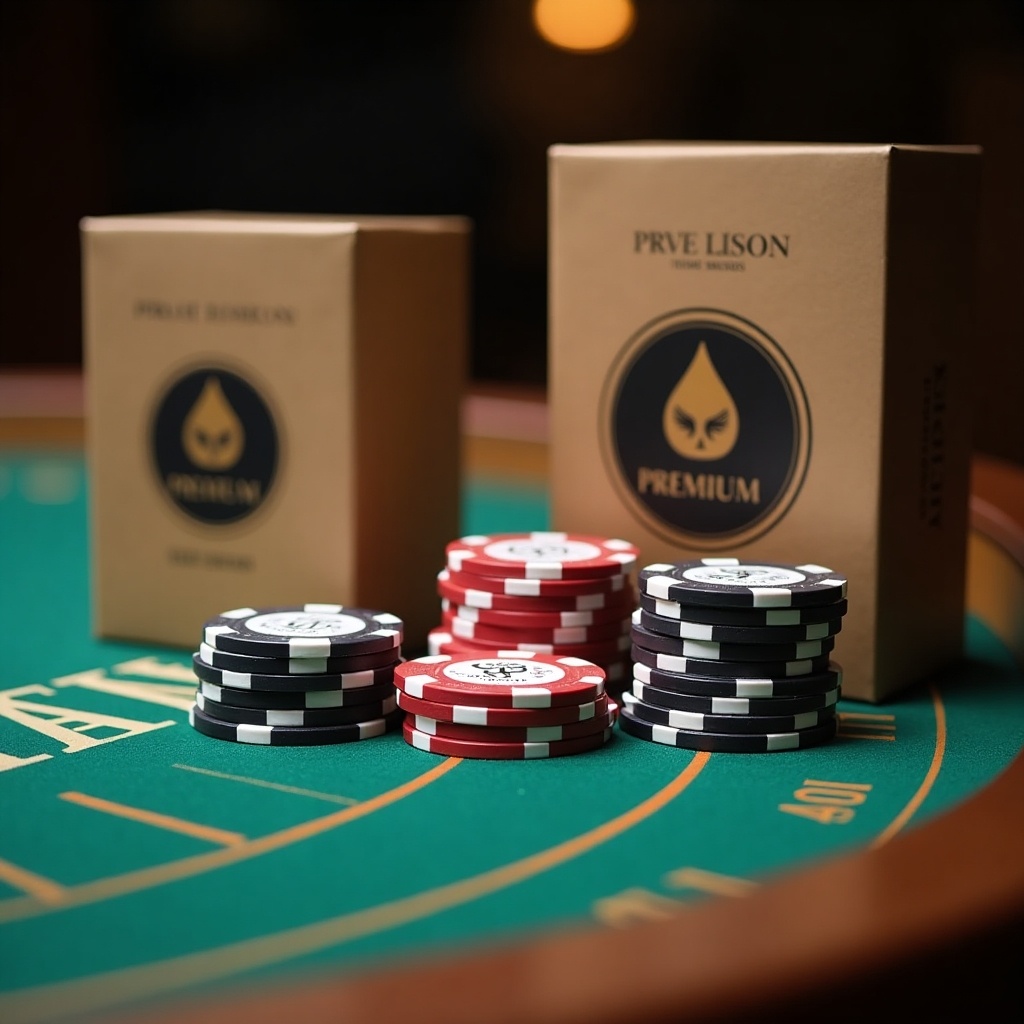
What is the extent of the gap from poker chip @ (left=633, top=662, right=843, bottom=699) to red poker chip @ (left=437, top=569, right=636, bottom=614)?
0.20 meters

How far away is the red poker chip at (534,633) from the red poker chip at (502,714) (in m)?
0.25

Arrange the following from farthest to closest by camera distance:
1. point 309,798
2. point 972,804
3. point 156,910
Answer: point 309,798
point 972,804
point 156,910

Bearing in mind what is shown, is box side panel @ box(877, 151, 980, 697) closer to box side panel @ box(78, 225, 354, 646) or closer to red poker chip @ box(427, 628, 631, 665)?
red poker chip @ box(427, 628, 631, 665)

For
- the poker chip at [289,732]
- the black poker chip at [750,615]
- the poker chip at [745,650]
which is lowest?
the poker chip at [289,732]

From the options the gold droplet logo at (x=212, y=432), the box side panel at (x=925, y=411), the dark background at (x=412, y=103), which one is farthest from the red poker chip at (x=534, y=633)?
the dark background at (x=412, y=103)

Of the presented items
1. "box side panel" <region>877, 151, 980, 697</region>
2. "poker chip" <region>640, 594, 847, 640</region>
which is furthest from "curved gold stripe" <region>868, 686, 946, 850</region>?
"poker chip" <region>640, 594, 847, 640</region>

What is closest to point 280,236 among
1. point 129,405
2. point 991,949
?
point 129,405

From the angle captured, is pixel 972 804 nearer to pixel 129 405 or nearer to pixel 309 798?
pixel 309 798

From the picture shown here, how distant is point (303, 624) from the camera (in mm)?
2152

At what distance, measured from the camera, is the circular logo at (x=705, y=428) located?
2.29 m

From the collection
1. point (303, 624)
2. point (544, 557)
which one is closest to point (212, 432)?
point (303, 624)

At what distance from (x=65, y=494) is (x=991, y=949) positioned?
3.31m

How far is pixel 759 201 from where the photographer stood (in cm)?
226

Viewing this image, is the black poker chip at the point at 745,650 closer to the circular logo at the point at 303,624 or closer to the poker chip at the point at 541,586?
the poker chip at the point at 541,586
